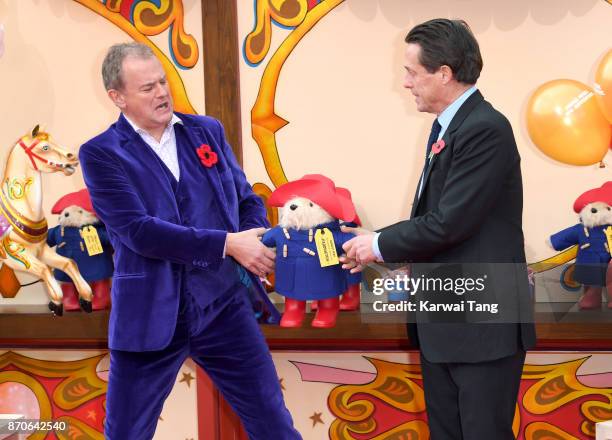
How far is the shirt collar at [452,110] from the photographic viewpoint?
208cm

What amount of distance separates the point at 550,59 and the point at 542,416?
1.47 m

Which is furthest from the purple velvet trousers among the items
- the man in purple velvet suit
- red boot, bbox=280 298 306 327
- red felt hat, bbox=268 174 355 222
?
red felt hat, bbox=268 174 355 222

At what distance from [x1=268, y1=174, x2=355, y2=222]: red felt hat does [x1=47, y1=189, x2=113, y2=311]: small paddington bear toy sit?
0.80 metres

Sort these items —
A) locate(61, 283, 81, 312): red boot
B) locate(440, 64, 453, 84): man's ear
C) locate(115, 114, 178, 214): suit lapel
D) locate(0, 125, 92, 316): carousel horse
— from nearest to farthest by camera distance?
locate(440, 64, 453, 84): man's ear
locate(115, 114, 178, 214): suit lapel
locate(0, 125, 92, 316): carousel horse
locate(61, 283, 81, 312): red boot

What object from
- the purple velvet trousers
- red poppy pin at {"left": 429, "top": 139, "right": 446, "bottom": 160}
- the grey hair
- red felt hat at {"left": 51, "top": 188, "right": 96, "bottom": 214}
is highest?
the grey hair

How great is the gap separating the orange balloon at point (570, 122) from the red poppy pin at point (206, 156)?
1.43 meters

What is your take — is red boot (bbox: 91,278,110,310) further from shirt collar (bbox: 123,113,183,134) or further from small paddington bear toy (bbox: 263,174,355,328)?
shirt collar (bbox: 123,113,183,134)

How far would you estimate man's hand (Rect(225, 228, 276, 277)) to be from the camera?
2.33 meters

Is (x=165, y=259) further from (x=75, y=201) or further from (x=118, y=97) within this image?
(x=75, y=201)

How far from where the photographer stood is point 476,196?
193 centimetres

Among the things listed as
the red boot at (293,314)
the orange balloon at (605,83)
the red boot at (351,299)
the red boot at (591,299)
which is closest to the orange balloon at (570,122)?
the orange balloon at (605,83)

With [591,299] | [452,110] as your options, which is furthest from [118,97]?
[591,299]

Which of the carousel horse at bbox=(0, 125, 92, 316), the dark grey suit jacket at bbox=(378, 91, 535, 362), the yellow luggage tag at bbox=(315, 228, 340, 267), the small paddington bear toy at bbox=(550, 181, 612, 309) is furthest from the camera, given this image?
the carousel horse at bbox=(0, 125, 92, 316)

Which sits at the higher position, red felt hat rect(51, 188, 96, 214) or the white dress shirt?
red felt hat rect(51, 188, 96, 214)
